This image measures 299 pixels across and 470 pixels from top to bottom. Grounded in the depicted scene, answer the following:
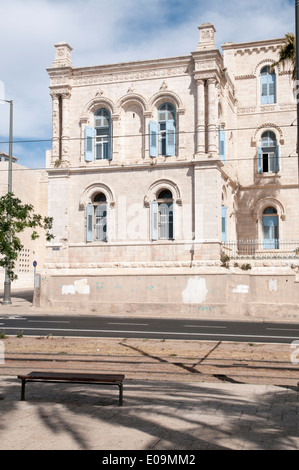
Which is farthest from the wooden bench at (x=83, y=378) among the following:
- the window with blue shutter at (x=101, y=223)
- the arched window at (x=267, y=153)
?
the arched window at (x=267, y=153)

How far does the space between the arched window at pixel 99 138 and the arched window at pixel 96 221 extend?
2216 millimetres

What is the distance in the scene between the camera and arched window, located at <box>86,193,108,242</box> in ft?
92.6

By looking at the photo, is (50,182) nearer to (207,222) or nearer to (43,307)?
(43,307)

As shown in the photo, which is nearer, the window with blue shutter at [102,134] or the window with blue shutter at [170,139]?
the window with blue shutter at [170,139]

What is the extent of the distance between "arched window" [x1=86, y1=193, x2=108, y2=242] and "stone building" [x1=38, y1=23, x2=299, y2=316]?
0.05 m

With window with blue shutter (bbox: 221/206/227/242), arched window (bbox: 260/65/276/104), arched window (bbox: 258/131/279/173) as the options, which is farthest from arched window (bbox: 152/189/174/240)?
arched window (bbox: 260/65/276/104)

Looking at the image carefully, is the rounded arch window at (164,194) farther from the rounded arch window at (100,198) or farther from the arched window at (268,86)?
the arched window at (268,86)

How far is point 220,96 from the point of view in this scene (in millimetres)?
28500

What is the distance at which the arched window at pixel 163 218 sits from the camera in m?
27.2

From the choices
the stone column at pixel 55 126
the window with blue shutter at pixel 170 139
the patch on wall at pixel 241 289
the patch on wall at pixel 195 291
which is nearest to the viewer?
the patch on wall at pixel 241 289

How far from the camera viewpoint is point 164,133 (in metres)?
28.1

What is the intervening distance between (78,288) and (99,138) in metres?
8.49

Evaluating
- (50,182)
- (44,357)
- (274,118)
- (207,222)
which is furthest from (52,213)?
(44,357)

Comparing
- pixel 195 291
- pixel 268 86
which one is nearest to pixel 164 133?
pixel 268 86
